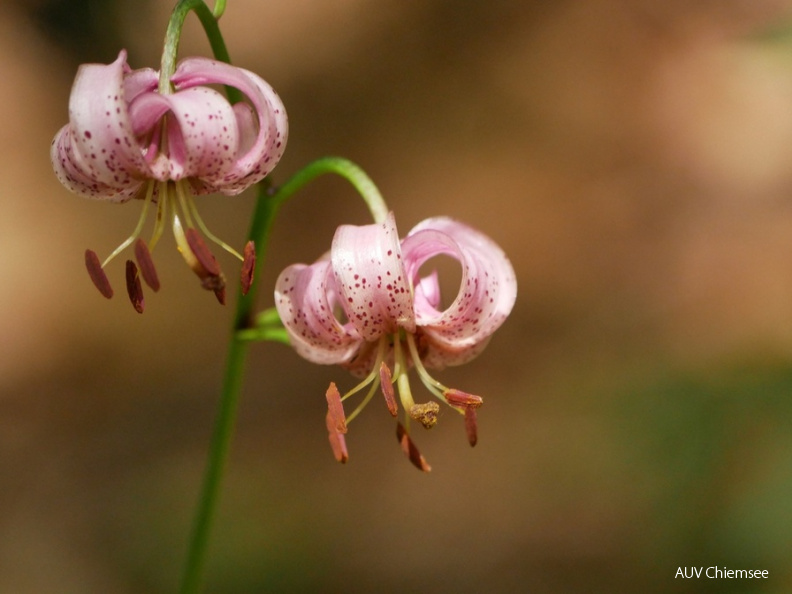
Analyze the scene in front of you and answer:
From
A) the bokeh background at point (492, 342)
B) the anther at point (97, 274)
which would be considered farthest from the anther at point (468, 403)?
the bokeh background at point (492, 342)

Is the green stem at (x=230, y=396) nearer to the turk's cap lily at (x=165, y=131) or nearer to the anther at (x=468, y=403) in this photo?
the turk's cap lily at (x=165, y=131)

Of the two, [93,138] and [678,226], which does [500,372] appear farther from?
[93,138]

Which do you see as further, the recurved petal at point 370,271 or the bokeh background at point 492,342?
the bokeh background at point 492,342

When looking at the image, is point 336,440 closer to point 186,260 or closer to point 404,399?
point 404,399

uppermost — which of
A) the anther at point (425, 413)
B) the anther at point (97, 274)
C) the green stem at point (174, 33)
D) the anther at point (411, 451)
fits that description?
the green stem at point (174, 33)

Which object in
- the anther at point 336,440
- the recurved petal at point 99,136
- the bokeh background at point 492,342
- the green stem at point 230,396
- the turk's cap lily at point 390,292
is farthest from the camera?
the bokeh background at point 492,342

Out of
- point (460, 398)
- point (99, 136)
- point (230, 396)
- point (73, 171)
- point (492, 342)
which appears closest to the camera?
point (99, 136)

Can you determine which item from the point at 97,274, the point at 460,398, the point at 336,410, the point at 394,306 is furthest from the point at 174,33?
the point at 460,398

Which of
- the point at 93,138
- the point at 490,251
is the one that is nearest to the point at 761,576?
the point at 490,251
